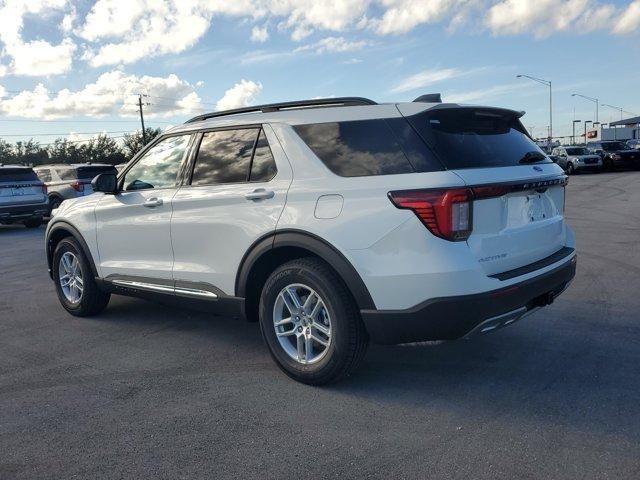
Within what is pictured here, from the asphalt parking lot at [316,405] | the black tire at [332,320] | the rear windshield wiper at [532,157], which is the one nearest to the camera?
the asphalt parking lot at [316,405]

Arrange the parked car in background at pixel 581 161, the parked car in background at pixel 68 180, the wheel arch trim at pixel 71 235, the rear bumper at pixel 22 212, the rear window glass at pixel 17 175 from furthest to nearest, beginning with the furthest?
the parked car in background at pixel 581 161
the parked car in background at pixel 68 180
the rear window glass at pixel 17 175
the rear bumper at pixel 22 212
the wheel arch trim at pixel 71 235

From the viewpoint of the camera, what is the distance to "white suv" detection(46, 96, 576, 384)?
339 centimetres

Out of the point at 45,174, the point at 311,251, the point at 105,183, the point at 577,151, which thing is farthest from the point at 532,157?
the point at 577,151

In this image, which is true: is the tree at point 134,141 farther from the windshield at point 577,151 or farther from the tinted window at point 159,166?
the tinted window at point 159,166

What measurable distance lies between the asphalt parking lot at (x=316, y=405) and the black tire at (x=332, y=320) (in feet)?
0.44

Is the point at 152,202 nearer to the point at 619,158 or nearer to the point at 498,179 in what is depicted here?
the point at 498,179

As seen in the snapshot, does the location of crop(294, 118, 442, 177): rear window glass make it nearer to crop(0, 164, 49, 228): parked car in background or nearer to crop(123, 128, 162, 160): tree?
crop(0, 164, 49, 228): parked car in background

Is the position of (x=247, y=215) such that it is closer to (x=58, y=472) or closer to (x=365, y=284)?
(x=365, y=284)

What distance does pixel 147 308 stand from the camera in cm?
633

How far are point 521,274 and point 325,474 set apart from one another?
66.1 inches

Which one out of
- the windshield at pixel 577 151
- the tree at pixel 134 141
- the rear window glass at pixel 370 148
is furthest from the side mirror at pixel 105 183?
the tree at pixel 134 141

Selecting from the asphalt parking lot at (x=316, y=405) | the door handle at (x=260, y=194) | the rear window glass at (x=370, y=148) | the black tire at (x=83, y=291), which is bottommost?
the asphalt parking lot at (x=316, y=405)

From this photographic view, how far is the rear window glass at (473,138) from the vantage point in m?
3.55

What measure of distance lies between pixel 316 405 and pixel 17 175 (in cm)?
1494
